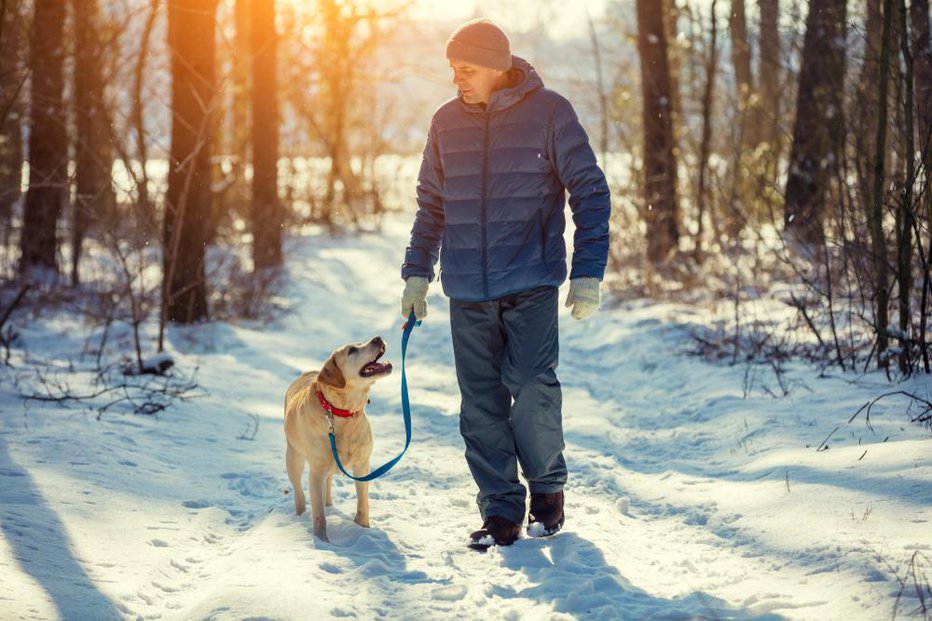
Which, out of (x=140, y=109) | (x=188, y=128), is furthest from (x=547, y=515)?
(x=188, y=128)

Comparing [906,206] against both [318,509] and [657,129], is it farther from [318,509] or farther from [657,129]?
[657,129]

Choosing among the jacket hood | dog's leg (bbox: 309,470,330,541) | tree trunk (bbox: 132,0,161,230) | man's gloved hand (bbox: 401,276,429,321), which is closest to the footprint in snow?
dog's leg (bbox: 309,470,330,541)

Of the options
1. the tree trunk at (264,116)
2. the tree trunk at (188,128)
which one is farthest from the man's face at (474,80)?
the tree trunk at (264,116)

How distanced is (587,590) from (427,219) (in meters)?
2.04

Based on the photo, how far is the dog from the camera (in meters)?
4.38

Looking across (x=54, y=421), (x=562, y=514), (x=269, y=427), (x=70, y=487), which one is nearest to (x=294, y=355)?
(x=269, y=427)

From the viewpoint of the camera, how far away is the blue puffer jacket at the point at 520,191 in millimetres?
4137

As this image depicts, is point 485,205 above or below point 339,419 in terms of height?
above

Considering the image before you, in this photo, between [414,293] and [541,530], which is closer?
[541,530]

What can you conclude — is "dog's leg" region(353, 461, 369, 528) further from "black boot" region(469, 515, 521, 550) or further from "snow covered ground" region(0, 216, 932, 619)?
"black boot" region(469, 515, 521, 550)

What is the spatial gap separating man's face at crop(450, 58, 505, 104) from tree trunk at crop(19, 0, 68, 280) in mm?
9999

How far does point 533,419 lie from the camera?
4.22 m

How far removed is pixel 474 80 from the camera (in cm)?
417

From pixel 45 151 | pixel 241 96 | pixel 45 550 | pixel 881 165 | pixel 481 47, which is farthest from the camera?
pixel 241 96
